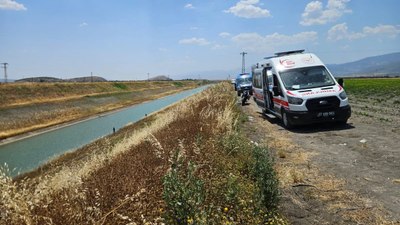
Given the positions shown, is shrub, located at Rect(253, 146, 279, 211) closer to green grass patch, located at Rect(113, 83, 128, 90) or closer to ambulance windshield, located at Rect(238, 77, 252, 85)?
ambulance windshield, located at Rect(238, 77, 252, 85)

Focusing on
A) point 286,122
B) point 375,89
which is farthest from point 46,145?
point 375,89

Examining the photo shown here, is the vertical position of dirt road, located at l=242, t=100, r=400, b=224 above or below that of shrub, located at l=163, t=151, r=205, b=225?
below

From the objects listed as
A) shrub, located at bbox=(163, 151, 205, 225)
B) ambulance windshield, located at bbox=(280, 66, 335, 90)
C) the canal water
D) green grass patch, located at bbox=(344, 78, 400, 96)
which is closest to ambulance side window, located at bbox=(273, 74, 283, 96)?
ambulance windshield, located at bbox=(280, 66, 335, 90)

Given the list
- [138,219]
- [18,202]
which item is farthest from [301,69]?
[18,202]

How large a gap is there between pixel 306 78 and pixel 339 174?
25.3 ft

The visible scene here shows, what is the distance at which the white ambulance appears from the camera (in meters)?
12.9

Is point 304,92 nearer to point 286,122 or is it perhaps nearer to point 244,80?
point 286,122

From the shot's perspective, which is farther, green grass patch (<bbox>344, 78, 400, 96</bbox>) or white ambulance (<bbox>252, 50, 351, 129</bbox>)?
green grass patch (<bbox>344, 78, 400, 96</bbox>)

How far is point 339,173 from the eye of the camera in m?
7.24

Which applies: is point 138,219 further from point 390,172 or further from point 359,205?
point 390,172

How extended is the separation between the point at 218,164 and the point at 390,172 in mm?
3441

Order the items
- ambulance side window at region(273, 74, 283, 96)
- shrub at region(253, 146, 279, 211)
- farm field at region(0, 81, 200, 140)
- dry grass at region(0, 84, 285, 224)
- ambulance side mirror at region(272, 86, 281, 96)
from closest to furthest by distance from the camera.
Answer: dry grass at region(0, 84, 285, 224) < shrub at region(253, 146, 279, 211) < ambulance side window at region(273, 74, 283, 96) < ambulance side mirror at region(272, 86, 281, 96) < farm field at region(0, 81, 200, 140)

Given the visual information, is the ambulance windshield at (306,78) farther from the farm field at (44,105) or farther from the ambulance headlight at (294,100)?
the farm field at (44,105)

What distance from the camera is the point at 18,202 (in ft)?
11.9
